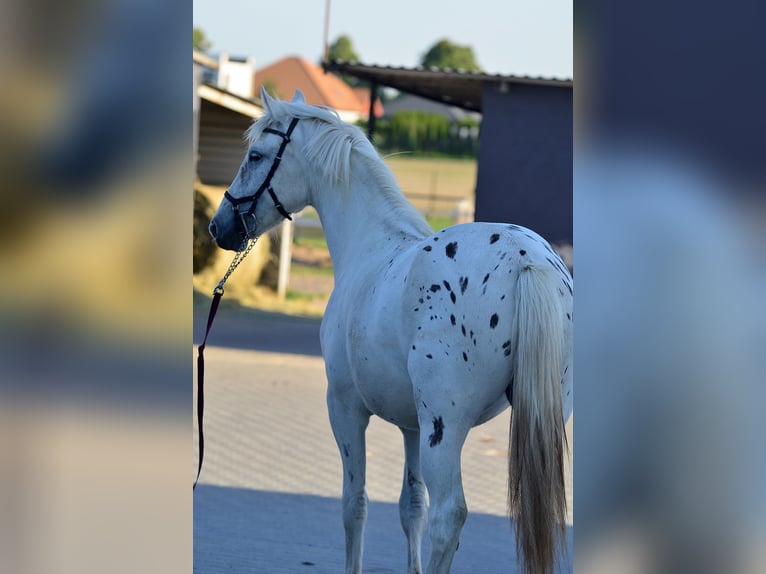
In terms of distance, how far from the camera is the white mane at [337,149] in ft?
13.3

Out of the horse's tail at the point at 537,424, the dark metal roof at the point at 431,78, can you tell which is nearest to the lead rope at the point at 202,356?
the horse's tail at the point at 537,424

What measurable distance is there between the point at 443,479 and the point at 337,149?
5.02 feet

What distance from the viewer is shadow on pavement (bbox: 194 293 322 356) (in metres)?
12.6

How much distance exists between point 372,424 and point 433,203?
30.7m

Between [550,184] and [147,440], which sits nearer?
[147,440]

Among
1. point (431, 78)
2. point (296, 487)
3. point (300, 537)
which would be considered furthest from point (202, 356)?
point (431, 78)

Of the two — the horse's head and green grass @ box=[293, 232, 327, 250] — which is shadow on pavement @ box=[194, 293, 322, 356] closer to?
the horse's head

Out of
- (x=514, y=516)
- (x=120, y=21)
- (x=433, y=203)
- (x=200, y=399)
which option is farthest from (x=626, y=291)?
(x=433, y=203)

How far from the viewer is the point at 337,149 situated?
404 cm

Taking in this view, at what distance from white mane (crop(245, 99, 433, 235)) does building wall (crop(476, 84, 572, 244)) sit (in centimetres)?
883

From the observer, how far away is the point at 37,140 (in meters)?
1.83

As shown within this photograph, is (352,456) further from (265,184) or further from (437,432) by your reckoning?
(265,184)

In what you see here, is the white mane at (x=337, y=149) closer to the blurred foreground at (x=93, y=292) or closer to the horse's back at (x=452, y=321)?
the horse's back at (x=452, y=321)

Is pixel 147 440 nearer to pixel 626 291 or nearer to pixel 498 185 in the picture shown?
pixel 626 291
